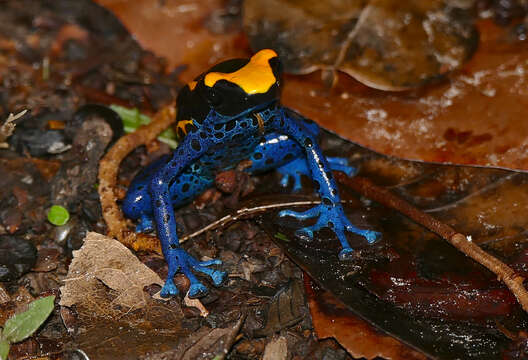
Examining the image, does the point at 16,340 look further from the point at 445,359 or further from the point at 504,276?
the point at 504,276

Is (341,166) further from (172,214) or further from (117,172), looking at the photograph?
(117,172)

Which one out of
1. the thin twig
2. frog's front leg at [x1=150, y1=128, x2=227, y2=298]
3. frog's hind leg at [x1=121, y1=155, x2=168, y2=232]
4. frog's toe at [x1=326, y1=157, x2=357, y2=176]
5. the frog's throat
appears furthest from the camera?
frog's toe at [x1=326, y1=157, x2=357, y2=176]

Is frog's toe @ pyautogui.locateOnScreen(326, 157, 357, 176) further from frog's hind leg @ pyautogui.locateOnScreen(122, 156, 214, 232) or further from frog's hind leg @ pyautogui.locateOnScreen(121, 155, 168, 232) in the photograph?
frog's hind leg @ pyautogui.locateOnScreen(121, 155, 168, 232)

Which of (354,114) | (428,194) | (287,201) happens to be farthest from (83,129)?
(428,194)

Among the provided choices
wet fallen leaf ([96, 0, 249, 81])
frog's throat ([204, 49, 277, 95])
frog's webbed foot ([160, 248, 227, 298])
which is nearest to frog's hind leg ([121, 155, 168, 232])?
frog's webbed foot ([160, 248, 227, 298])

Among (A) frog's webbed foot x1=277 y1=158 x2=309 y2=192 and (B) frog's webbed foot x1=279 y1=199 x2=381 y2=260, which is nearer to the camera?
(B) frog's webbed foot x1=279 y1=199 x2=381 y2=260

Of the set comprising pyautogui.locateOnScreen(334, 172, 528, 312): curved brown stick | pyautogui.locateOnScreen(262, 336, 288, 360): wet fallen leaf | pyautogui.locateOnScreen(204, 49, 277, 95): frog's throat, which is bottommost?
pyautogui.locateOnScreen(262, 336, 288, 360): wet fallen leaf

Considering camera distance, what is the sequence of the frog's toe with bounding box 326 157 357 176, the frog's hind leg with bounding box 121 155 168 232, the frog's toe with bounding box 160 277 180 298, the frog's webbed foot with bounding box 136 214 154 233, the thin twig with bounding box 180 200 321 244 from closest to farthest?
the frog's toe with bounding box 160 277 180 298 → the thin twig with bounding box 180 200 321 244 → the frog's hind leg with bounding box 121 155 168 232 → the frog's webbed foot with bounding box 136 214 154 233 → the frog's toe with bounding box 326 157 357 176
